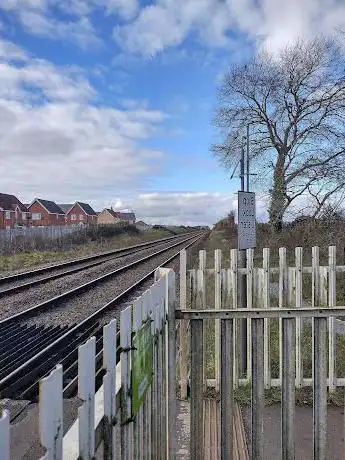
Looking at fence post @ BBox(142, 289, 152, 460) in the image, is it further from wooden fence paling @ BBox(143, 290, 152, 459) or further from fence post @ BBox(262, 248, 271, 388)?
fence post @ BBox(262, 248, 271, 388)

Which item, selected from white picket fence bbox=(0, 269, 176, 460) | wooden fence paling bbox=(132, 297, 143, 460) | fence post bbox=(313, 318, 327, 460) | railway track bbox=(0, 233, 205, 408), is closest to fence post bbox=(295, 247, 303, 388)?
fence post bbox=(313, 318, 327, 460)

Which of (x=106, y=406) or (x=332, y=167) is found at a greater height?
(x=332, y=167)

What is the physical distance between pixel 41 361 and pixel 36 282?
10797mm

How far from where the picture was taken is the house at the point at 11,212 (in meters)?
83.0

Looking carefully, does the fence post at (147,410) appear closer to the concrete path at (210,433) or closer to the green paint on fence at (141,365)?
the green paint on fence at (141,365)

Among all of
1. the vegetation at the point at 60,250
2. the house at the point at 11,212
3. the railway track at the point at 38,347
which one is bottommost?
the railway track at the point at 38,347

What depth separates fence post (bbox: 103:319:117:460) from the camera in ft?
6.23

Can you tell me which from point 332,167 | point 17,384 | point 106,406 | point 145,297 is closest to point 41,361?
point 17,384

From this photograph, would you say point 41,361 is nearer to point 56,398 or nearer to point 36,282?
point 56,398

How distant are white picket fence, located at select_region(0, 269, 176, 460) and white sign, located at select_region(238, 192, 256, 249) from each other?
2592 millimetres

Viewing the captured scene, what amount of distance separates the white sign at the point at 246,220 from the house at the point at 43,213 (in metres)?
97.2

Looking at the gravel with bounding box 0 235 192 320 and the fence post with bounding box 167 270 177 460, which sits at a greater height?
the fence post with bounding box 167 270 177 460

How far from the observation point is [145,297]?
2.55 meters

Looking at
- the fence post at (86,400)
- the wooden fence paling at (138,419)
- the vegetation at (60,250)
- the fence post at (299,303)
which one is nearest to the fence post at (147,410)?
the wooden fence paling at (138,419)
